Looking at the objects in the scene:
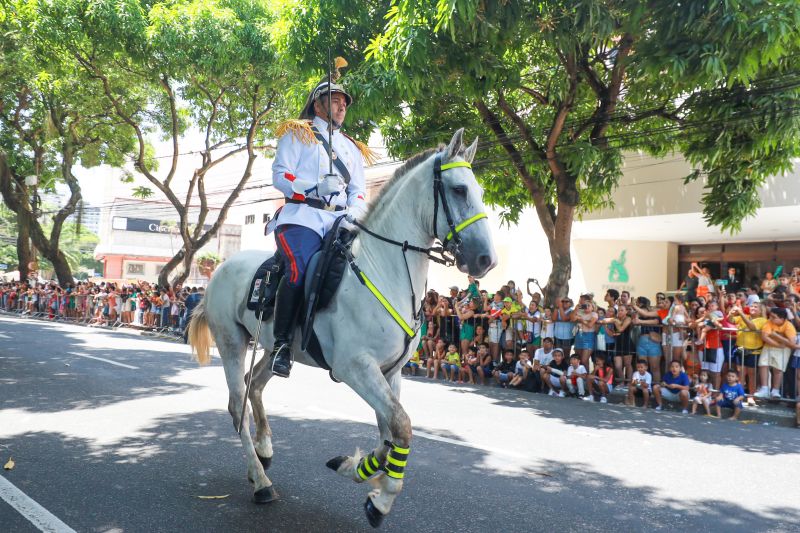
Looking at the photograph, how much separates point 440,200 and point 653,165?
48.7ft

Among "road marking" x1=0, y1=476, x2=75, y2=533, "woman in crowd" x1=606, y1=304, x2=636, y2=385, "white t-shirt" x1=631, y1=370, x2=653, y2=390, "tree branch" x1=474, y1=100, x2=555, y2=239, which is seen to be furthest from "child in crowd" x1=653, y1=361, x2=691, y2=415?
"road marking" x1=0, y1=476, x2=75, y2=533

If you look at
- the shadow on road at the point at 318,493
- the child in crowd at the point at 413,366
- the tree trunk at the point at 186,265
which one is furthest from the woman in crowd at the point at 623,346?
the tree trunk at the point at 186,265

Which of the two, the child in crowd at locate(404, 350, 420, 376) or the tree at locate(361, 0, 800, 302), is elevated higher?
the tree at locate(361, 0, 800, 302)

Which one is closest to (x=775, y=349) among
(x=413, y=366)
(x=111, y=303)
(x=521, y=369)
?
(x=521, y=369)

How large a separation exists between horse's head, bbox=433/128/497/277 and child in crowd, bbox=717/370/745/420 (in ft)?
24.3

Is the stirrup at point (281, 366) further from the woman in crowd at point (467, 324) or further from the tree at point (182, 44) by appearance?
the tree at point (182, 44)

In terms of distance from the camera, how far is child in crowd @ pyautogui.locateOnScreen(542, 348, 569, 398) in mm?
11195

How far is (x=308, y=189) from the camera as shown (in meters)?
4.71

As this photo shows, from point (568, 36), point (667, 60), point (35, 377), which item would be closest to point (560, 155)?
point (568, 36)

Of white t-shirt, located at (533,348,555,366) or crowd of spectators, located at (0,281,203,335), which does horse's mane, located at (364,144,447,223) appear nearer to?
white t-shirt, located at (533,348,555,366)

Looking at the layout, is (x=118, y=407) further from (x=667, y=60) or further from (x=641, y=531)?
(x=667, y=60)

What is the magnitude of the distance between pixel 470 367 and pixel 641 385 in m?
3.50

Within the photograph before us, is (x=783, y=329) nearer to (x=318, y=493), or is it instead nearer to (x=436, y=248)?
(x=436, y=248)

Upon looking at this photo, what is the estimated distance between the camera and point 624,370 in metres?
11.2
